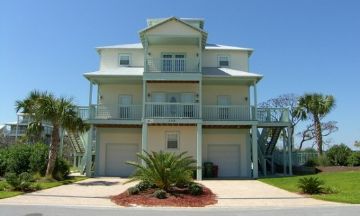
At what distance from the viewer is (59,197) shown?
1581 centimetres

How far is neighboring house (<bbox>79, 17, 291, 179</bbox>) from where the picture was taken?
2719cm

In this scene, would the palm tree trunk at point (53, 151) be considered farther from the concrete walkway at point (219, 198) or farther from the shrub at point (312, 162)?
the shrub at point (312, 162)

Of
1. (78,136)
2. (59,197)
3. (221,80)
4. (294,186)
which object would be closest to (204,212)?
(59,197)

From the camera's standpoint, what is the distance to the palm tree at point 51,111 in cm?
2220

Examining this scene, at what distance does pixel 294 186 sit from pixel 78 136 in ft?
56.4

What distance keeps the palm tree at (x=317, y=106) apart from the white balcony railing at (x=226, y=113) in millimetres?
11020

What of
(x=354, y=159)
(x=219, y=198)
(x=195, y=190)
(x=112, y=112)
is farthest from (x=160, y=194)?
(x=354, y=159)

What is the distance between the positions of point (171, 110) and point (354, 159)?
1410 cm

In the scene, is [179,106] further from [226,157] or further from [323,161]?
[323,161]

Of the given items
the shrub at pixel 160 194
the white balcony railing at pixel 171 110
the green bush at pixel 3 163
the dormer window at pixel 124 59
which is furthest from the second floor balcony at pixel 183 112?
the shrub at pixel 160 194

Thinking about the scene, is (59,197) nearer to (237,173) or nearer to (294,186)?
(294,186)

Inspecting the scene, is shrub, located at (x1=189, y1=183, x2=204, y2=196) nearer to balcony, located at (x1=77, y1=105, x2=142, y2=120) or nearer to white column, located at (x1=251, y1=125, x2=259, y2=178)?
white column, located at (x1=251, y1=125, x2=259, y2=178)

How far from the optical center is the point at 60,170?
939 inches

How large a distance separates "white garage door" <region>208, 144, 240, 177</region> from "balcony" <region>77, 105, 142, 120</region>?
605 centimetres
